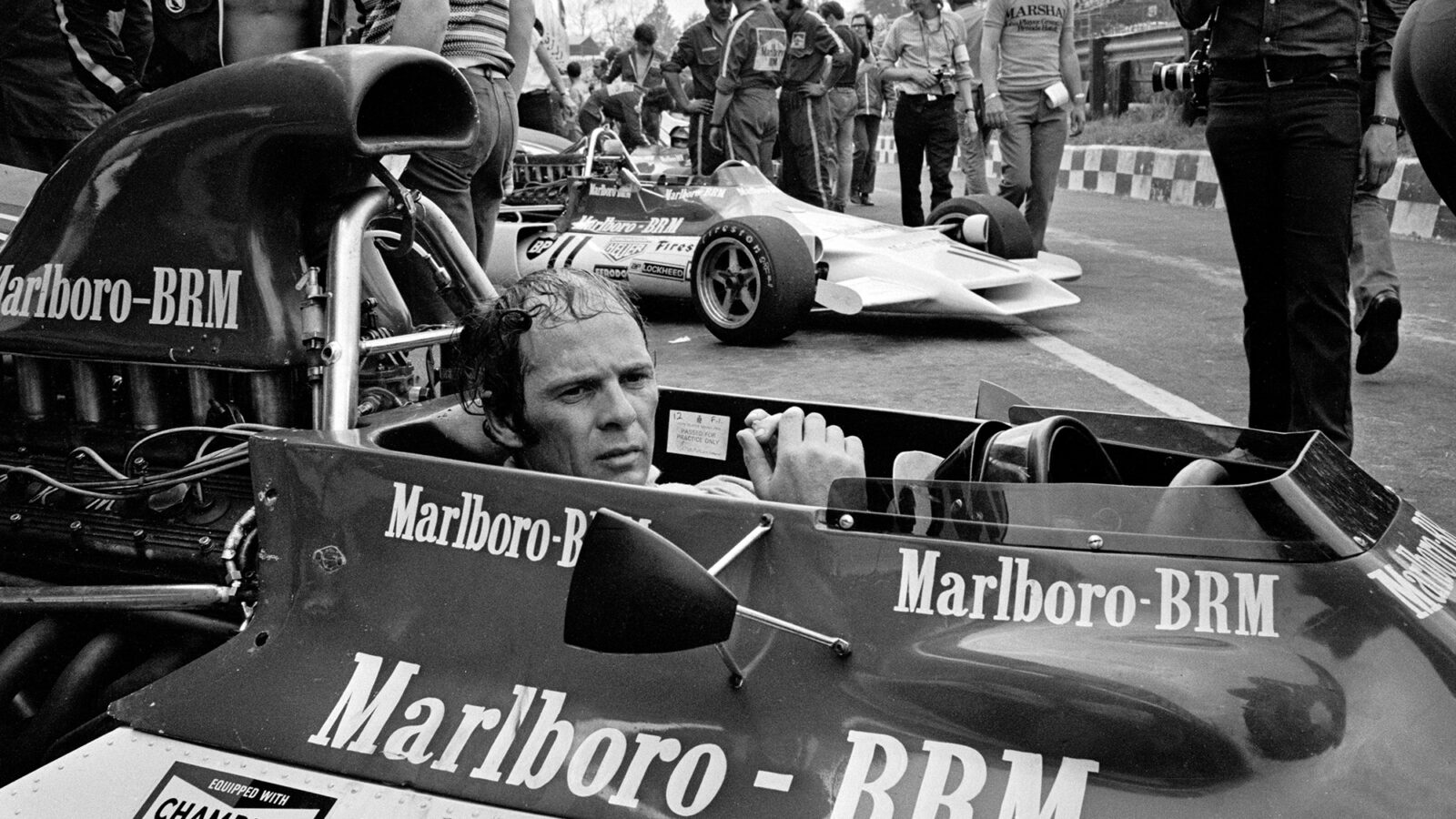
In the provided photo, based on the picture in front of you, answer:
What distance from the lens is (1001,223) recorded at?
754cm

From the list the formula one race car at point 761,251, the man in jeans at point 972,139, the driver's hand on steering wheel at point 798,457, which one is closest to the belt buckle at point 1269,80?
the driver's hand on steering wheel at point 798,457

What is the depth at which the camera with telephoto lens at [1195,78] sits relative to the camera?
4.30 meters

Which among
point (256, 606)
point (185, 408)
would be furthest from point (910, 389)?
point (256, 606)

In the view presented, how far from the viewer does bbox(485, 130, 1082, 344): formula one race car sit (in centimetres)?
644

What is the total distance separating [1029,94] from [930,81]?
2.07 metres

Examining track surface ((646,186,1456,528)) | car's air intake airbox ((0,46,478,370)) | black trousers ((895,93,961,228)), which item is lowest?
track surface ((646,186,1456,528))

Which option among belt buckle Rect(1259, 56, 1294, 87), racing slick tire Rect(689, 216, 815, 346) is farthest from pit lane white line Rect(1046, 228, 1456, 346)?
belt buckle Rect(1259, 56, 1294, 87)

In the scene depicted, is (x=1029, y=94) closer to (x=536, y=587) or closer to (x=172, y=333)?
(x=172, y=333)

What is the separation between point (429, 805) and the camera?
1.66 metres

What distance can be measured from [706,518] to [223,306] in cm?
114

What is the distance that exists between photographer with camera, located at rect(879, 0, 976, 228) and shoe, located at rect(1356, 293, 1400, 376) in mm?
5188

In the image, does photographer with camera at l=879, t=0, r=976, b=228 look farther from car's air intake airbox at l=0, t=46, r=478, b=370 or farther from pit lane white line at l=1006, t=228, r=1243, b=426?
car's air intake airbox at l=0, t=46, r=478, b=370

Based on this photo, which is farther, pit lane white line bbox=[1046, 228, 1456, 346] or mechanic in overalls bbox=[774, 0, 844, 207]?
mechanic in overalls bbox=[774, 0, 844, 207]

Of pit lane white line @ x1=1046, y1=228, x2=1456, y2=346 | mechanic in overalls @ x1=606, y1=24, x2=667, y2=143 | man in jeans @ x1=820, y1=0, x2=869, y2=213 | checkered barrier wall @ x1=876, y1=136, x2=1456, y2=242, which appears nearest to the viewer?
pit lane white line @ x1=1046, y1=228, x2=1456, y2=346
